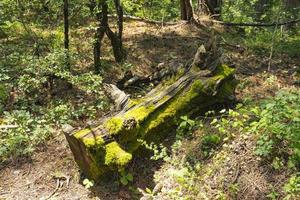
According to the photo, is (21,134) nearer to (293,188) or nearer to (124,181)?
(124,181)

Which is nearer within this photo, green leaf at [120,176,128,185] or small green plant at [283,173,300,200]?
small green plant at [283,173,300,200]

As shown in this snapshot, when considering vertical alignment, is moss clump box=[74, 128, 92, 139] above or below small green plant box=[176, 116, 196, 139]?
above

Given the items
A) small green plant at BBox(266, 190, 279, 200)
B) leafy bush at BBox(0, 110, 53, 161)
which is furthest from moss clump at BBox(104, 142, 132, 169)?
small green plant at BBox(266, 190, 279, 200)

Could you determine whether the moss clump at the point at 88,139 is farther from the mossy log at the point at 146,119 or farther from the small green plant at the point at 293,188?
the small green plant at the point at 293,188

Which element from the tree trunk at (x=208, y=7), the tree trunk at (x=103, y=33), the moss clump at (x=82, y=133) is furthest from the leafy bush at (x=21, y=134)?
the tree trunk at (x=208, y=7)

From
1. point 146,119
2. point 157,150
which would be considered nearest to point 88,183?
point 157,150

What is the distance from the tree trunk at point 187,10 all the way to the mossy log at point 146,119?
525cm

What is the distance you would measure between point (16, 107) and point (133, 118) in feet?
10.3

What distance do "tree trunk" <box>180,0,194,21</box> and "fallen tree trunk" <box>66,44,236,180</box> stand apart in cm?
525

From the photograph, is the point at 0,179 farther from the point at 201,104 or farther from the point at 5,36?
the point at 5,36

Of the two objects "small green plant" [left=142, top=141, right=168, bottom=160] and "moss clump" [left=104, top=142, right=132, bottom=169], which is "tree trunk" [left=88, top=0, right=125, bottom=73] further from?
"moss clump" [left=104, top=142, right=132, bottom=169]

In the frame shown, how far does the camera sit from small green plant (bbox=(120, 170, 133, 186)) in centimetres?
544

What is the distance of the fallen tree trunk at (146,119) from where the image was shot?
17.5ft

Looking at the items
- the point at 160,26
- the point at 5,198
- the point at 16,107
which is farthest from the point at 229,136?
the point at 160,26
